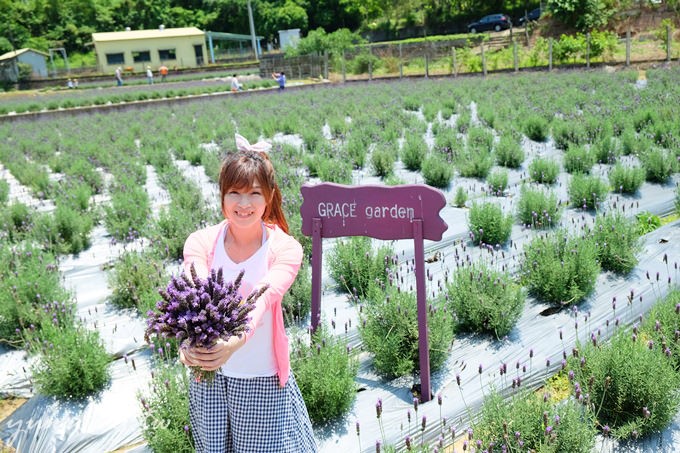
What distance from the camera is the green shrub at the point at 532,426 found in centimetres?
233

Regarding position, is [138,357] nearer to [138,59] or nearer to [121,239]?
[121,239]

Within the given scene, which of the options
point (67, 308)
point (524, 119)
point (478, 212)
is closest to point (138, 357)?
point (67, 308)

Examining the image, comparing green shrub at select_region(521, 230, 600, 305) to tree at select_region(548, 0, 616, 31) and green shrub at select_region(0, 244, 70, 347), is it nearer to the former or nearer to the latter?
green shrub at select_region(0, 244, 70, 347)

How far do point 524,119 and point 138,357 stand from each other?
8564mm

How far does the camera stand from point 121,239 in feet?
19.9

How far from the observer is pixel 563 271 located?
387cm

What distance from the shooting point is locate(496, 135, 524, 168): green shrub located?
7963 millimetres

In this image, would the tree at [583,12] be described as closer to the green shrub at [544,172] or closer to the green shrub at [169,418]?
the green shrub at [544,172]

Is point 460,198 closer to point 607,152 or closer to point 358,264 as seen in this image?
point 358,264

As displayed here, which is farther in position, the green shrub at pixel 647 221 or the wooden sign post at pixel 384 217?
the green shrub at pixel 647 221

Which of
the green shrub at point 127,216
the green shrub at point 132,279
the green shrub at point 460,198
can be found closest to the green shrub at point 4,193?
the green shrub at point 127,216

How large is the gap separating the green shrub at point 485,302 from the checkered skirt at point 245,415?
1.76 meters

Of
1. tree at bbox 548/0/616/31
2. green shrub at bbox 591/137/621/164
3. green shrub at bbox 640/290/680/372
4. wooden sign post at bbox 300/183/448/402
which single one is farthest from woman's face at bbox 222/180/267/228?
tree at bbox 548/0/616/31

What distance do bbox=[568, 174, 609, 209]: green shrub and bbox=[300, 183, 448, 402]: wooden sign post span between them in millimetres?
3442
